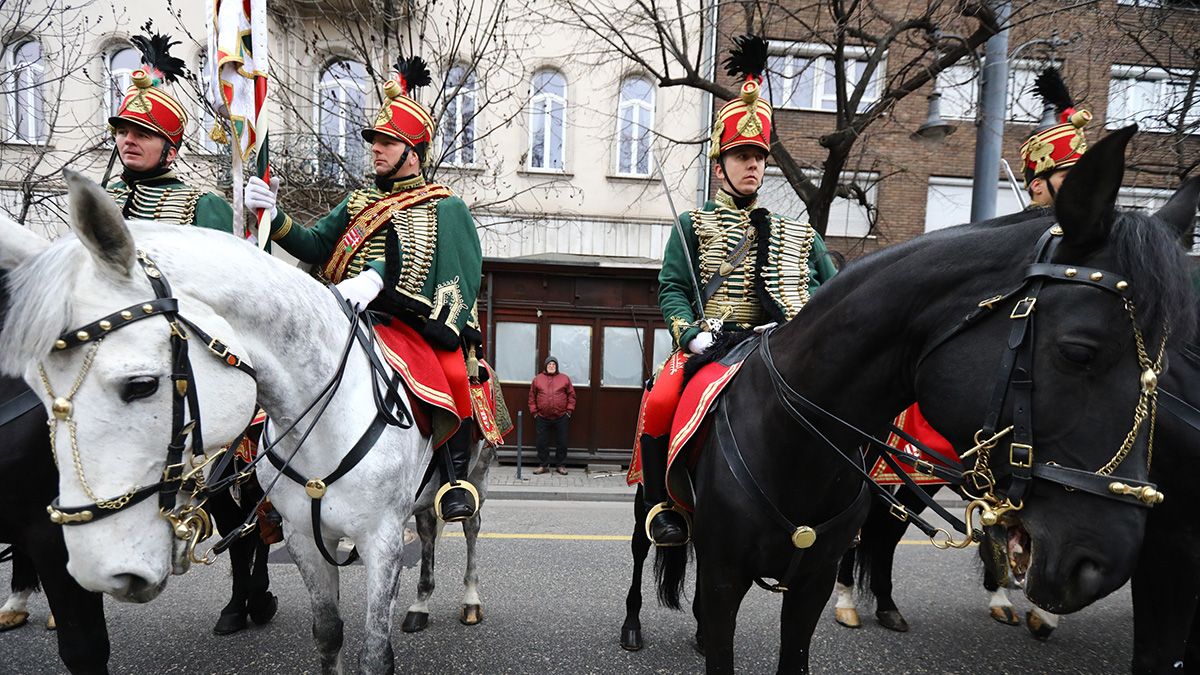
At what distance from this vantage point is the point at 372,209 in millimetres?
2922

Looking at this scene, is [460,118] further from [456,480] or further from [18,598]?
[456,480]

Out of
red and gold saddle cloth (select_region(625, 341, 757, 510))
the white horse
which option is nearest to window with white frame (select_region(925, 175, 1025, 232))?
red and gold saddle cloth (select_region(625, 341, 757, 510))

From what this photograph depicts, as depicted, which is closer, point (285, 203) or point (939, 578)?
point (939, 578)

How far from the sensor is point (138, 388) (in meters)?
1.49

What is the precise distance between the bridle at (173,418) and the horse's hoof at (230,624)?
2507mm

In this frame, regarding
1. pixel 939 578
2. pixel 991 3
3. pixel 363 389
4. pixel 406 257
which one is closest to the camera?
pixel 363 389

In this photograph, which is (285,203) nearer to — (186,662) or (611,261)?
(611,261)

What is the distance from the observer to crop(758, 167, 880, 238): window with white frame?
11.8m

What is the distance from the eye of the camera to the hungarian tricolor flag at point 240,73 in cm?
254

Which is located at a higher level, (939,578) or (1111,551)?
(1111,551)

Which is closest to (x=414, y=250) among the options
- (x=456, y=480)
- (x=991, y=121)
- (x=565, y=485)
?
(x=456, y=480)

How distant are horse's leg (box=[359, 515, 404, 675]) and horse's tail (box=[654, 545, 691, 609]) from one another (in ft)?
5.26

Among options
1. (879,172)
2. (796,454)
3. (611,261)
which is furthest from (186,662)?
(879,172)

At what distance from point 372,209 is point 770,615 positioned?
3.63m
